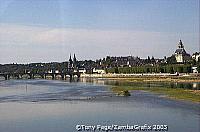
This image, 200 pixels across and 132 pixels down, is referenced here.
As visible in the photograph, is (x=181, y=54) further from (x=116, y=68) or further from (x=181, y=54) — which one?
(x=116, y=68)

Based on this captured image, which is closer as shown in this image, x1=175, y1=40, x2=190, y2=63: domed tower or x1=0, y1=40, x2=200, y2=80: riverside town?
x1=0, y1=40, x2=200, y2=80: riverside town

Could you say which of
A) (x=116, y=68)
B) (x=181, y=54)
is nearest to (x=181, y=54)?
(x=181, y=54)

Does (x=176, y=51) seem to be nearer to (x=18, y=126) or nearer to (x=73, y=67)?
(x=73, y=67)

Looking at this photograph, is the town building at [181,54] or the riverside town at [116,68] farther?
the town building at [181,54]

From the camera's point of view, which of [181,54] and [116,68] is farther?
[181,54]

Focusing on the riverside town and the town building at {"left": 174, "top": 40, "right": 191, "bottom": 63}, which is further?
the town building at {"left": 174, "top": 40, "right": 191, "bottom": 63}

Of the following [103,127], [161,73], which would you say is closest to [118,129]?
[103,127]

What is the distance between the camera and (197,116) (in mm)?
25203

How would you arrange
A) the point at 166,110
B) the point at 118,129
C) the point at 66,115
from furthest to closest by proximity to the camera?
the point at 166,110
the point at 66,115
the point at 118,129

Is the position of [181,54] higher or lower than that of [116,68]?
higher

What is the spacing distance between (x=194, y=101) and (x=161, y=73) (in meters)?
64.9

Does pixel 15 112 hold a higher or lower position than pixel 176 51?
lower

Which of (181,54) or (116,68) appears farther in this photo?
(181,54)

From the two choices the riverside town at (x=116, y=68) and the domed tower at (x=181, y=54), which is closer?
the riverside town at (x=116, y=68)
